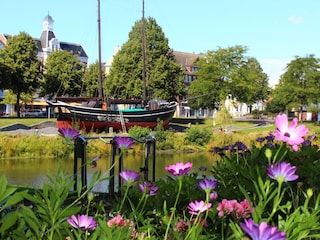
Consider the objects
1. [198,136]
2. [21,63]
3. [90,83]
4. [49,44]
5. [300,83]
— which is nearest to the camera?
[198,136]

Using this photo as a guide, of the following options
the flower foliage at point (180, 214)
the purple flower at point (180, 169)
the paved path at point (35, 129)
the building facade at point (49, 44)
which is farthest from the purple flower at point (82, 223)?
the building facade at point (49, 44)

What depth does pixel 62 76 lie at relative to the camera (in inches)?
1884

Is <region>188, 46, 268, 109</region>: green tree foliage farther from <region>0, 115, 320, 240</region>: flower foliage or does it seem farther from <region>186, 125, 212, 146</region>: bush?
<region>0, 115, 320, 240</region>: flower foliage

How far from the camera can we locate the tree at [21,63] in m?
41.1

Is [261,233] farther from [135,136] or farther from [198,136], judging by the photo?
[198,136]

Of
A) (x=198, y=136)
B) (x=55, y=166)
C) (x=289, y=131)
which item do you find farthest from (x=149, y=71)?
(x=289, y=131)

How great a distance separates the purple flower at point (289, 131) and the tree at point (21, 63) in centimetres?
4084

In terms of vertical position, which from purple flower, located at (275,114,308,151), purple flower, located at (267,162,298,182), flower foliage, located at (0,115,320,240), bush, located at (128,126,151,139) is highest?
purple flower, located at (275,114,308,151)

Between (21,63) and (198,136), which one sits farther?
(21,63)

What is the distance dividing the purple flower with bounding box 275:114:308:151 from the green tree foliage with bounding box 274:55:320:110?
41054mm

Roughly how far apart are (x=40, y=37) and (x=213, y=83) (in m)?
45.8

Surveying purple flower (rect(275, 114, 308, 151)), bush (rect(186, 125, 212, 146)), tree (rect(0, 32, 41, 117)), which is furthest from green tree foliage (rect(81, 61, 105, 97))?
purple flower (rect(275, 114, 308, 151))

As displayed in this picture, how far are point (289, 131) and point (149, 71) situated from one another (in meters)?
42.9

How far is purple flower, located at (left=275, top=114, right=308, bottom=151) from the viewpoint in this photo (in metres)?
1.63
